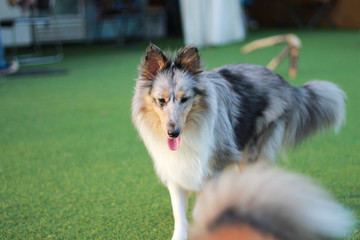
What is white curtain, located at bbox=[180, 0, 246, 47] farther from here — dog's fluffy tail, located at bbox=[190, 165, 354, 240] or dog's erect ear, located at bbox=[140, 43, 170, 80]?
dog's fluffy tail, located at bbox=[190, 165, 354, 240]

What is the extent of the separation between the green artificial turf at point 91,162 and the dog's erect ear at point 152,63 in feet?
3.15

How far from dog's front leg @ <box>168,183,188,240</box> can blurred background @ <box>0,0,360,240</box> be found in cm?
13

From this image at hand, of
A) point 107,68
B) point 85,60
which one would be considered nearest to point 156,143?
point 107,68

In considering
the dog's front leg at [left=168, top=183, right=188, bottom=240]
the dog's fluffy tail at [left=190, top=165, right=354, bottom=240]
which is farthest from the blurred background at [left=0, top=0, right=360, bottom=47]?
the dog's fluffy tail at [left=190, top=165, right=354, bottom=240]

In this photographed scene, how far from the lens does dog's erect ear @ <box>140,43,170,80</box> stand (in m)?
2.65

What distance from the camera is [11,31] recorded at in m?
12.9

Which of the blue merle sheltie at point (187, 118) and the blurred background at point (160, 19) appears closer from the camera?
the blue merle sheltie at point (187, 118)

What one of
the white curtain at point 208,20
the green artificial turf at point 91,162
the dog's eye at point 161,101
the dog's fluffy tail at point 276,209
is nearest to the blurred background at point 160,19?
the white curtain at point 208,20

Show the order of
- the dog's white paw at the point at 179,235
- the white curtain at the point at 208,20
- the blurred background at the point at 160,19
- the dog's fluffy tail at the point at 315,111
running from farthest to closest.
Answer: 1. the blurred background at the point at 160,19
2. the white curtain at the point at 208,20
3. the dog's fluffy tail at the point at 315,111
4. the dog's white paw at the point at 179,235

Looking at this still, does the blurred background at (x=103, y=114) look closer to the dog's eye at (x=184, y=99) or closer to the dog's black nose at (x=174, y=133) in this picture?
the dog's black nose at (x=174, y=133)

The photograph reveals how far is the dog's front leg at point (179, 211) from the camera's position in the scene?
2.65 meters

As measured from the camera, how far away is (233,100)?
2.94m

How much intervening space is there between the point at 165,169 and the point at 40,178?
4.96 feet

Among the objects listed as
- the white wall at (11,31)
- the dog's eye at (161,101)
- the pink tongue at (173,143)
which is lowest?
the white wall at (11,31)
